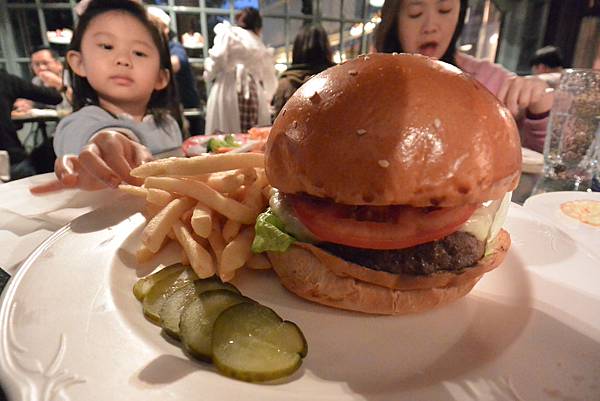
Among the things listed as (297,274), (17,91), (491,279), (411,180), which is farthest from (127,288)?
(17,91)

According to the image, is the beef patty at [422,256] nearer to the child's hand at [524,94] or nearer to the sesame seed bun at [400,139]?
the sesame seed bun at [400,139]

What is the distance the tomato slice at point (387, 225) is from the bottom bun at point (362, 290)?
14cm

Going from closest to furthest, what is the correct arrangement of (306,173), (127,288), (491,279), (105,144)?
(306,173) < (127,288) < (491,279) < (105,144)

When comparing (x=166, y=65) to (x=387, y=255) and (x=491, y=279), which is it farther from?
(x=491, y=279)

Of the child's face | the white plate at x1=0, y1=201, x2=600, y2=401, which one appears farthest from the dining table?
the child's face

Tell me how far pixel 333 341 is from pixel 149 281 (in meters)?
0.78

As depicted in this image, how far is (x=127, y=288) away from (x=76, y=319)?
34cm

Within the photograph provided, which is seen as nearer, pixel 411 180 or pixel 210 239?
pixel 411 180

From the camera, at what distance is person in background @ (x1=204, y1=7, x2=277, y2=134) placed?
7715 millimetres

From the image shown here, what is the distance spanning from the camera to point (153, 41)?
296 cm

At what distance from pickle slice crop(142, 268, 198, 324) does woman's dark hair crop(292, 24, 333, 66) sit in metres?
6.25

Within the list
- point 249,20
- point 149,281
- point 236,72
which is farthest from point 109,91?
point 249,20

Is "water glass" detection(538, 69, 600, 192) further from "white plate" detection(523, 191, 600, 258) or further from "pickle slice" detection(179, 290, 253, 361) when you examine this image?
"pickle slice" detection(179, 290, 253, 361)

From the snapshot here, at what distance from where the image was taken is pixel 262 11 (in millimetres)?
9594
